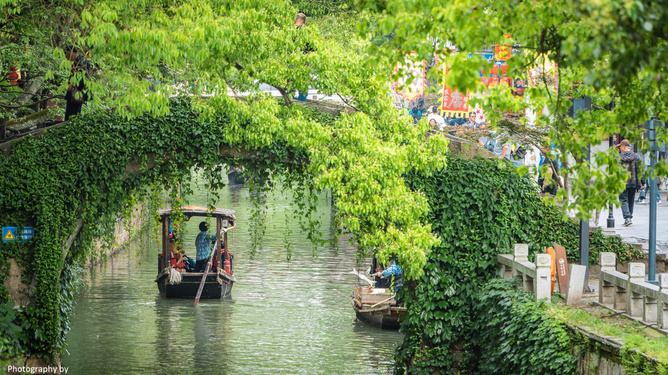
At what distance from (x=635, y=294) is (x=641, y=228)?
9069 mm

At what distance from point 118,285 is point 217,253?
407 cm

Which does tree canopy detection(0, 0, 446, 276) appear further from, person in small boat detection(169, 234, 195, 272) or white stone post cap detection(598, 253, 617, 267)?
person in small boat detection(169, 234, 195, 272)

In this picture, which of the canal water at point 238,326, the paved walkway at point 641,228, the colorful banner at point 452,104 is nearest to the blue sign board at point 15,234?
the canal water at point 238,326

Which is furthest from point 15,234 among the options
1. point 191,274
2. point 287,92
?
point 191,274

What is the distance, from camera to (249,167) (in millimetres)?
16047

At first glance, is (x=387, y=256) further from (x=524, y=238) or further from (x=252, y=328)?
(x=252, y=328)

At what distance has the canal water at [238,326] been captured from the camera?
18.8m

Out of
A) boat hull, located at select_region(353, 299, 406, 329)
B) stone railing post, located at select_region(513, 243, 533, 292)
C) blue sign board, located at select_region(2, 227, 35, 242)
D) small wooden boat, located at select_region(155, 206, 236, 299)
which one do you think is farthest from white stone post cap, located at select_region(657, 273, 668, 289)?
small wooden boat, located at select_region(155, 206, 236, 299)

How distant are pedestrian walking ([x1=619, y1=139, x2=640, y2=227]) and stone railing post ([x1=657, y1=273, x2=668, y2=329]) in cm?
871

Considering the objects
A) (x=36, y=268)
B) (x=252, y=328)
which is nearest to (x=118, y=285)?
(x=252, y=328)

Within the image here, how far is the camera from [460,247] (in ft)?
52.1

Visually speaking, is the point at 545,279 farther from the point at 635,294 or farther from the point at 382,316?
the point at 382,316

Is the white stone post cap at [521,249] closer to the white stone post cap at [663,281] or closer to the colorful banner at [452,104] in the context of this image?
the white stone post cap at [663,281]

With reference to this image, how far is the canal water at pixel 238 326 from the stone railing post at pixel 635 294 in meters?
5.99
